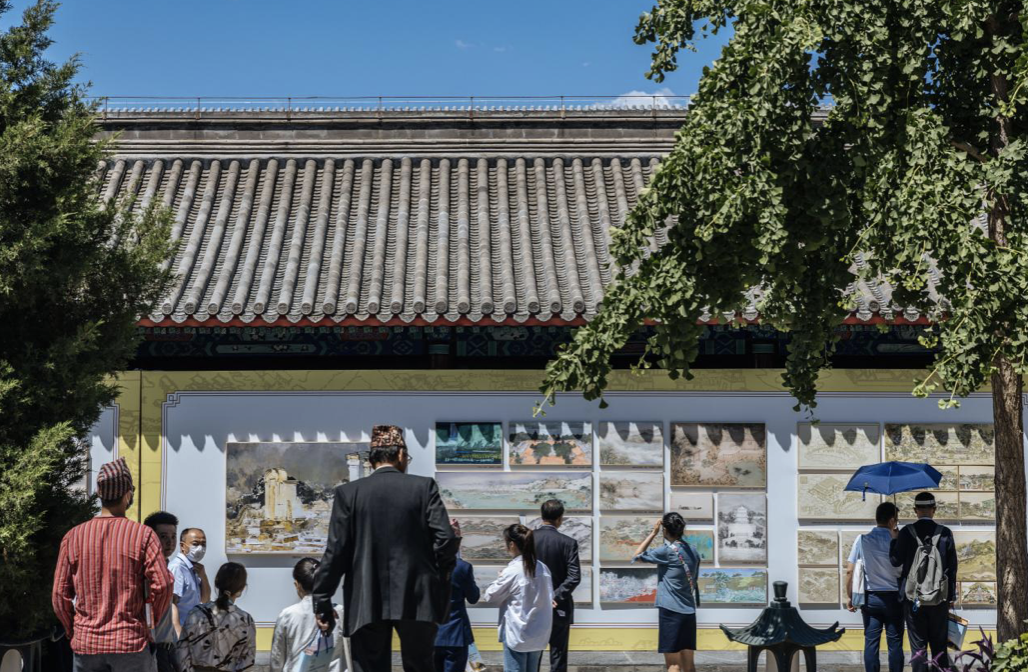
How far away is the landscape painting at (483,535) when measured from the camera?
1270cm

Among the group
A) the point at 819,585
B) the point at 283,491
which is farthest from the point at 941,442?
the point at 283,491

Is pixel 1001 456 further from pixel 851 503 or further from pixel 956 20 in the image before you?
pixel 851 503

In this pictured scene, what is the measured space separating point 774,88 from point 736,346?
6.12 m

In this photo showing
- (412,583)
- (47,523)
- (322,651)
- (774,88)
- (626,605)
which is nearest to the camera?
(412,583)

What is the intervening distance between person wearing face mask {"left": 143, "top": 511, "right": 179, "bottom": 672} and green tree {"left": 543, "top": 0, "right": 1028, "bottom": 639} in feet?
8.96

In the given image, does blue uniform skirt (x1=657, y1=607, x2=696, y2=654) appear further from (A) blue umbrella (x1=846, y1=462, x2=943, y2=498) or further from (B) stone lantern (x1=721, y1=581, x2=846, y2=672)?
(A) blue umbrella (x1=846, y1=462, x2=943, y2=498)

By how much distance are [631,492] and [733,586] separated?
4.66ft

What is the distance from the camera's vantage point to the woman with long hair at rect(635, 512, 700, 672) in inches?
413

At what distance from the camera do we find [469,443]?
41.9 ft

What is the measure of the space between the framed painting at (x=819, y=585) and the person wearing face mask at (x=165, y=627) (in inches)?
275

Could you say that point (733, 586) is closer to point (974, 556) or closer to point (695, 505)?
point (695, 505)

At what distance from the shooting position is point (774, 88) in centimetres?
716

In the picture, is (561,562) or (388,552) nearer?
(388,552)

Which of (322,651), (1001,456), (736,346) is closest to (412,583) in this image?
(322,651)
